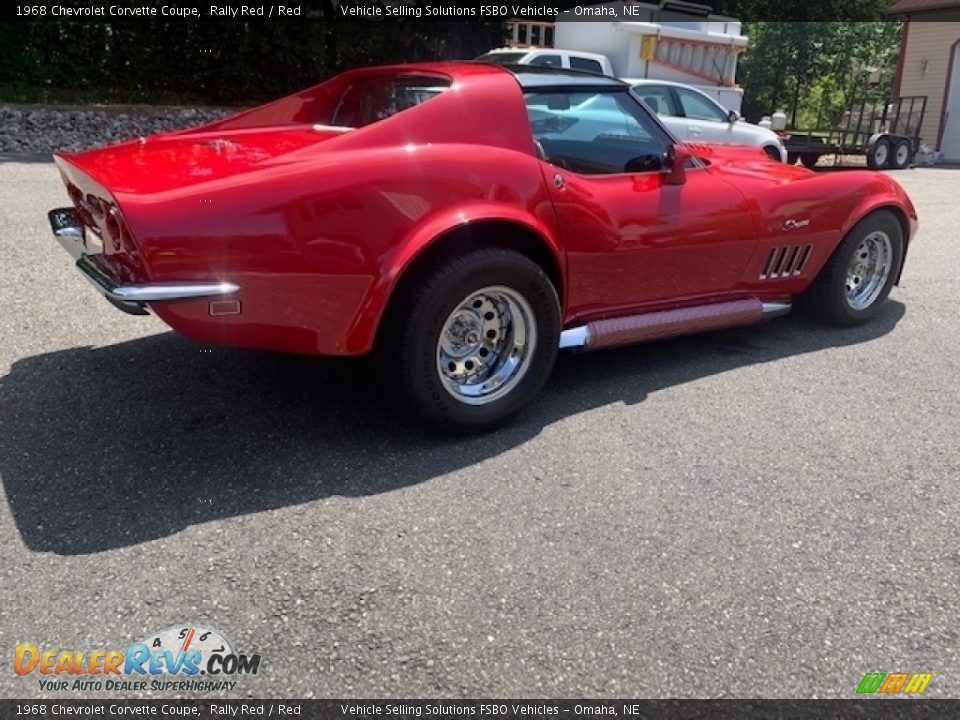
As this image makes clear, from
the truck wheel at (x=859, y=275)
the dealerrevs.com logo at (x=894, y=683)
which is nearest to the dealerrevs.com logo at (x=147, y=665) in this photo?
the dealerrevs.com logo at (x=894, y=683)

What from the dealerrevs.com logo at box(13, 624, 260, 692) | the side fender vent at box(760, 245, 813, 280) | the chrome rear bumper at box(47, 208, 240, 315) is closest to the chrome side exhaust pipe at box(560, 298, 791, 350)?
the side fender vent at box(760, 245, 813, 280)

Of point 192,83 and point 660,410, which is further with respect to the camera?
point 192,83

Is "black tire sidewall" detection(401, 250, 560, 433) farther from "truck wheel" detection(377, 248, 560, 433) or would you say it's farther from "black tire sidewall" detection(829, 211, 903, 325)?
"black tire sidewall" detection(829, 211, 903, 325)

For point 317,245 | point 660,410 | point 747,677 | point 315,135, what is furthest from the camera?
point 660,410

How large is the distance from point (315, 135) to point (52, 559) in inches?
76.2

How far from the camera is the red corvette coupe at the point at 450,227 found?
2.73 metres

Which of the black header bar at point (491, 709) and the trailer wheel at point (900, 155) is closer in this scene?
the black header bar at point (491, 709)

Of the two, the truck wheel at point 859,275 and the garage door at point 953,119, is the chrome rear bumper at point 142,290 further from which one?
the garage door at point 953,119

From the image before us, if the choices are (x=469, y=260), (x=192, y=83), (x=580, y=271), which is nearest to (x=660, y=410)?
(x=580, y=271)

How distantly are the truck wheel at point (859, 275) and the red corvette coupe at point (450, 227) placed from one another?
0.14 m

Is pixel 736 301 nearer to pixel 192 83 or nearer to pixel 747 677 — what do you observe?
pixel 747 677

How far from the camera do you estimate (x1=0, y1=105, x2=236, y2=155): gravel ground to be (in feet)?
44.0

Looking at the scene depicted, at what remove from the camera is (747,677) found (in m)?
2.12

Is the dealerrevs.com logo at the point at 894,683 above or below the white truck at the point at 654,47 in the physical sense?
below
